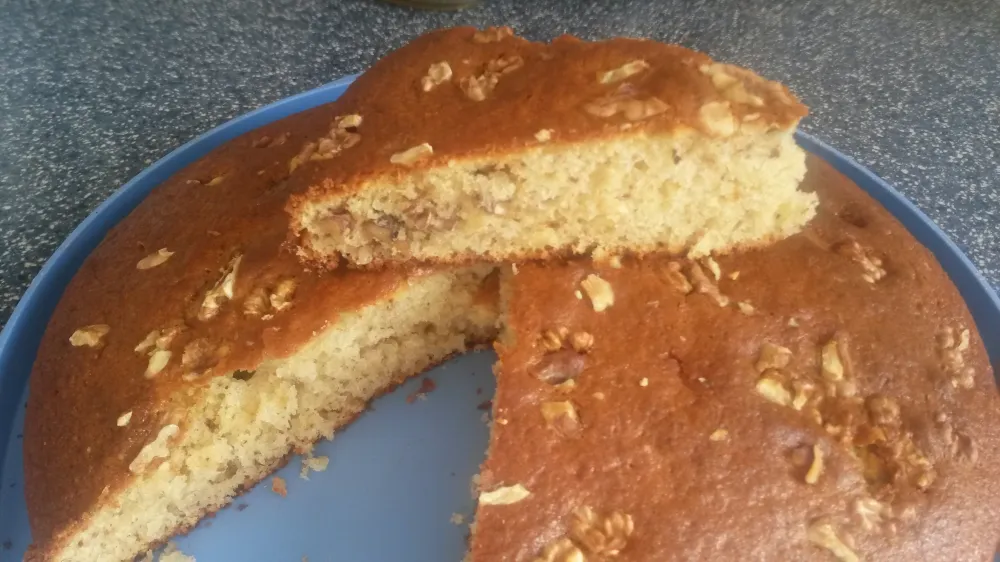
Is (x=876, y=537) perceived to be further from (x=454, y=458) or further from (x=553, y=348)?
(x=454, y=458)

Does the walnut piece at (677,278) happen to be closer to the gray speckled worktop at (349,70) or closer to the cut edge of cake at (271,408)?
the cut edge of cake at (271,408)

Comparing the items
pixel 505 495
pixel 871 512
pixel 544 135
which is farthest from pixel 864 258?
pixel 505 495

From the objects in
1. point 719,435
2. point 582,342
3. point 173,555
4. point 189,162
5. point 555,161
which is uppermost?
point 555,161

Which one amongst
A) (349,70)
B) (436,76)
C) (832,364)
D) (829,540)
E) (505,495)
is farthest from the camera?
(349,70)

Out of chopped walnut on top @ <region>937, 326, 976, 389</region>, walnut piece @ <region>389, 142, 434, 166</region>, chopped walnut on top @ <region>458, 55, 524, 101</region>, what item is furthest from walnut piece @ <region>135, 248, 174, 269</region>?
chopped walnut on top @ <region>937, 326, 976, 389</region>

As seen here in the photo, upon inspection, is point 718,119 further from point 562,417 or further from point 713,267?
point 562,417
